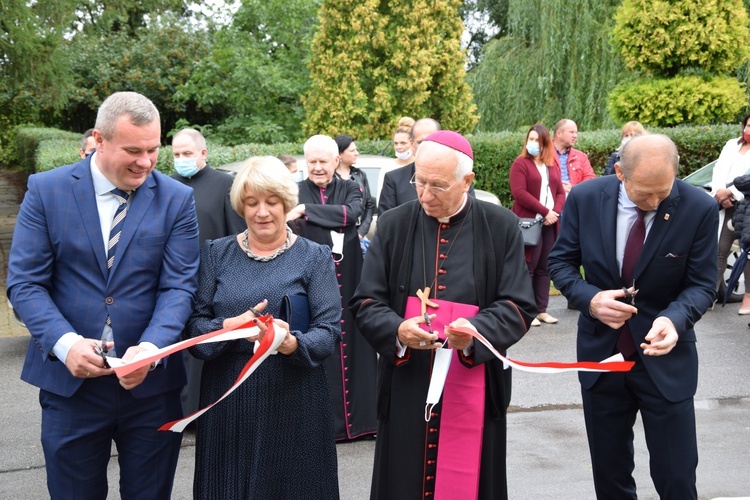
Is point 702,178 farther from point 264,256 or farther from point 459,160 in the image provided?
point 264,256

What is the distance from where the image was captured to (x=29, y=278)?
3.48m

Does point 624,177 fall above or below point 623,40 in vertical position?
below

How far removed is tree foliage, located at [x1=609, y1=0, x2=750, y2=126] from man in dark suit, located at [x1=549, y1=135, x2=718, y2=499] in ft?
38.7

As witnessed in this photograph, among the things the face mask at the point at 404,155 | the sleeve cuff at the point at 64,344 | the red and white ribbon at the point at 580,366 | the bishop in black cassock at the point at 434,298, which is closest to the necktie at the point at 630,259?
the red and white ribbon at the point at 580,366

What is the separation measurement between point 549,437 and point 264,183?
11.9ft

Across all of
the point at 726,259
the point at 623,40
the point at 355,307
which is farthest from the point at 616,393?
the point at 623,40

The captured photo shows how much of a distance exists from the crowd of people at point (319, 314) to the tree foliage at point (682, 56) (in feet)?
38.9

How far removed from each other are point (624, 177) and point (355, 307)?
1.42 metres

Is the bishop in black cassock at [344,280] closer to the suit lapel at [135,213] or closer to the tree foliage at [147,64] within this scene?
the suit lapel at [135,213]

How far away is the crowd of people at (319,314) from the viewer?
3568 millimetres

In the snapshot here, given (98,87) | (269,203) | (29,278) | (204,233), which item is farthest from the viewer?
(98,87)

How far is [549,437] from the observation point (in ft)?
21.1

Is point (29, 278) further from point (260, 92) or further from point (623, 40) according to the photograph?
point (260, 92)

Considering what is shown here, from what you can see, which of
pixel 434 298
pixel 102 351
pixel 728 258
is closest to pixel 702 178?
pixel 728 258
